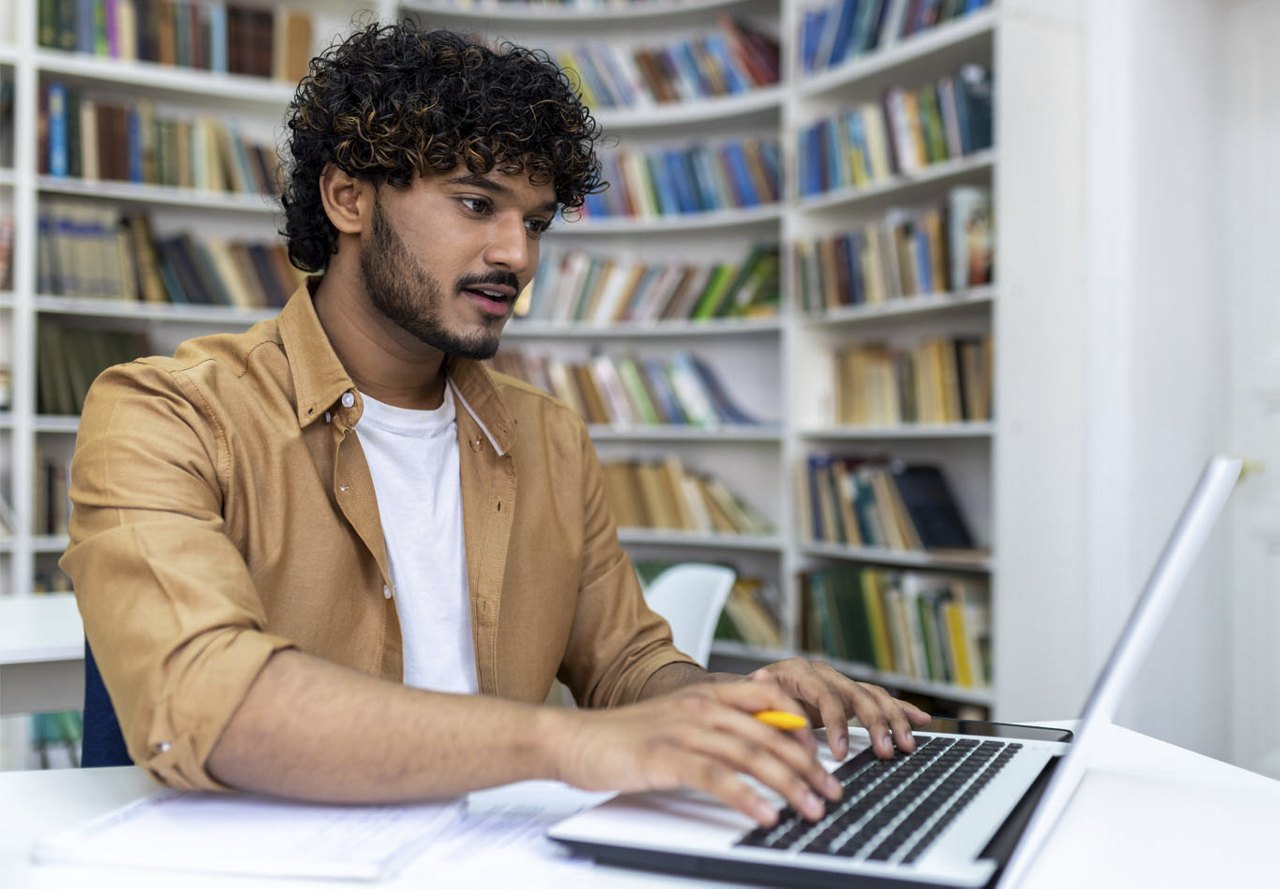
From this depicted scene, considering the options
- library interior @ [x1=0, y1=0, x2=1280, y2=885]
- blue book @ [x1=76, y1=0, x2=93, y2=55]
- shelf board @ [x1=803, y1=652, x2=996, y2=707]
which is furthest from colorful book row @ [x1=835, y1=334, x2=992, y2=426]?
blue book @ [x1=76, y1=0, x2=93, y2=55]

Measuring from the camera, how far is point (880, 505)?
3.59 meters

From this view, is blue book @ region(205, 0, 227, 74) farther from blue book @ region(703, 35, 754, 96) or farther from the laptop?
the laptop

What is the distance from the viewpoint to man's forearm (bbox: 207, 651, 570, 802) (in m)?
0.80

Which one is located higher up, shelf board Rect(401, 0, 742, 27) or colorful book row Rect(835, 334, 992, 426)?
shelf board Rect(401, 0, 742, 27)

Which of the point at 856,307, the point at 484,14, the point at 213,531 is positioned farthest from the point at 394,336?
the point at 484,14

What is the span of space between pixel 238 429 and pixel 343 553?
0.17m

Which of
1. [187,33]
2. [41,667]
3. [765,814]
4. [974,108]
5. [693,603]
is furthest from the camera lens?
[187,33]

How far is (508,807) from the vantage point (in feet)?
2.84

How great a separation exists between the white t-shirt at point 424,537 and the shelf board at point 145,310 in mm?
2398

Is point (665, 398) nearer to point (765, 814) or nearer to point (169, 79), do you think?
point (169, 79)

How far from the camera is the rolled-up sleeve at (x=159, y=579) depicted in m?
0.82

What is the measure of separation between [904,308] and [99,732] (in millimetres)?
2672

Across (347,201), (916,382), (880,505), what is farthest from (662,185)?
(347,201)

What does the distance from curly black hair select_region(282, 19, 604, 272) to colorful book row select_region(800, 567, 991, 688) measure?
84.2 inches
